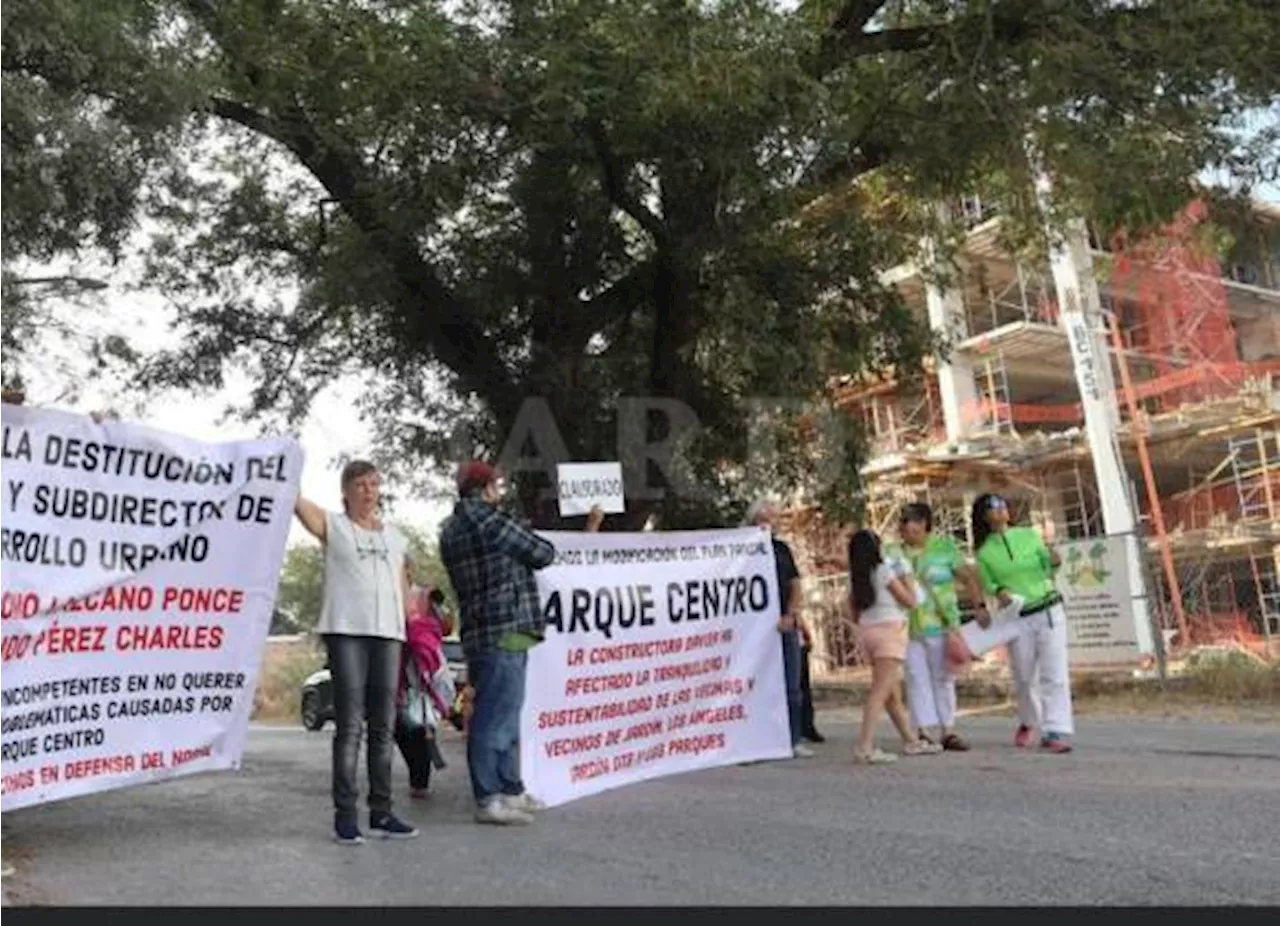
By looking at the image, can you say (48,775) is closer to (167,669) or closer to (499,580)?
(167,669)

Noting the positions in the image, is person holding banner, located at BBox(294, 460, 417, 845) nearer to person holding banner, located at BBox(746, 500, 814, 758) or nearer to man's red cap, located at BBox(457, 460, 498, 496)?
man's red cap, located at BBox(457, 460, 498, 496)

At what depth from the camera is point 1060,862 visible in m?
5.68

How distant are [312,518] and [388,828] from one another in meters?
1.46

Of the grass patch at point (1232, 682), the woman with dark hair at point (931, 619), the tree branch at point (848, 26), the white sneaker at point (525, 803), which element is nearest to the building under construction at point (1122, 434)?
the grass patch at point (1232, 682)

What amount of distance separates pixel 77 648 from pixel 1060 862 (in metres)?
4.25

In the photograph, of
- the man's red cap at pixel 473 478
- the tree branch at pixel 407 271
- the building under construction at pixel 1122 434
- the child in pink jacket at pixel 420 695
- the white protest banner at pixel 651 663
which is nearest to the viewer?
the man's red cap at pixel 473 478

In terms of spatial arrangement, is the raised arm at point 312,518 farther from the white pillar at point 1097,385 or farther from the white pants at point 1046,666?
the white pillar at point 1097,385

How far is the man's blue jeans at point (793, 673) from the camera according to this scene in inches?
374

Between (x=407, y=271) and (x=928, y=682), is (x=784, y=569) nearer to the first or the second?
(x=928, y=682)

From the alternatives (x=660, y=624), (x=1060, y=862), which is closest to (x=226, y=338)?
(x=660, y=624)

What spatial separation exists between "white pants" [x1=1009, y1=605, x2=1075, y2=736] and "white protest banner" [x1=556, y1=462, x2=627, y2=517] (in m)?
2.91

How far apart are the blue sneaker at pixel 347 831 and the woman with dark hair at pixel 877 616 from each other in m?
3.94

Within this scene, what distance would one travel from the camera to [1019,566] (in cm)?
961

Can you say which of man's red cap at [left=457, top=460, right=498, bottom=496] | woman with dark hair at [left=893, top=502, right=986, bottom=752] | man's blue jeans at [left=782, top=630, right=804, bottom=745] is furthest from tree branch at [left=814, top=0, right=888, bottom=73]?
man's red cap at [left=457, top=460, right=498, bottom=496]
